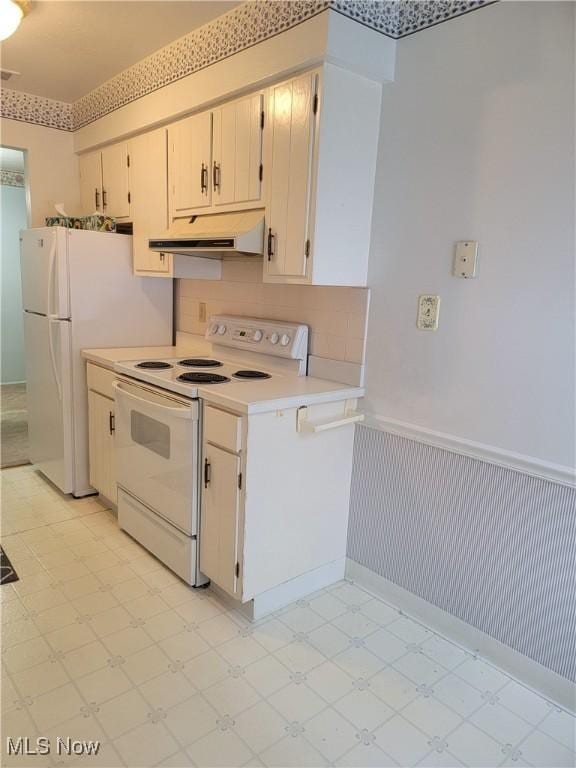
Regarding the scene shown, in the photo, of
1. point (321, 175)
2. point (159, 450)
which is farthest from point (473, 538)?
point (321, 175)

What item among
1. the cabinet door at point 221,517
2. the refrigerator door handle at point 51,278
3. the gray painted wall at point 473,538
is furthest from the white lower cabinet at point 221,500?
the refrigerator door handle at point 51,278

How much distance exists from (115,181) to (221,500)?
90.1 inches

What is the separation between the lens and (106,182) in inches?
130

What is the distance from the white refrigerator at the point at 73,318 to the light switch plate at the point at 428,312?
74.1 inches

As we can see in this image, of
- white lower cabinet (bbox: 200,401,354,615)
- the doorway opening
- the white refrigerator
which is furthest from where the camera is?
the doorway opening

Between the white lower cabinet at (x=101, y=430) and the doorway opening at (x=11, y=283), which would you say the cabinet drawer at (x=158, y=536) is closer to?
the white lower cabinet at (x=101, y=430)

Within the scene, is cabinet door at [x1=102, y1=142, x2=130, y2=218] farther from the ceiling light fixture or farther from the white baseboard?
the white baseboard

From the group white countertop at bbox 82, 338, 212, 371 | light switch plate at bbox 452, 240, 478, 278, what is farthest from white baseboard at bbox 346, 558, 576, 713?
white countertop at bbox 82, 338, 212, 371

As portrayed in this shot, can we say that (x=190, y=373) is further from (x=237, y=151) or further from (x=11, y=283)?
(x=11, y=283)

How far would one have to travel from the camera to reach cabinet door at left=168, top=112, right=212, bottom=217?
8.00 ft

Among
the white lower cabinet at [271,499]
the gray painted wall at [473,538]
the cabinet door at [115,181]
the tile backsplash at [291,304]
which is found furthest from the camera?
the cabinet door at [115,181]

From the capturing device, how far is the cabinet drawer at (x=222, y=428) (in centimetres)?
187

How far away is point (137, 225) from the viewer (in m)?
3.01

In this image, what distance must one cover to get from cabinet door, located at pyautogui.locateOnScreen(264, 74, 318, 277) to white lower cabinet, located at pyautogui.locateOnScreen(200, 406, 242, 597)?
687mm
